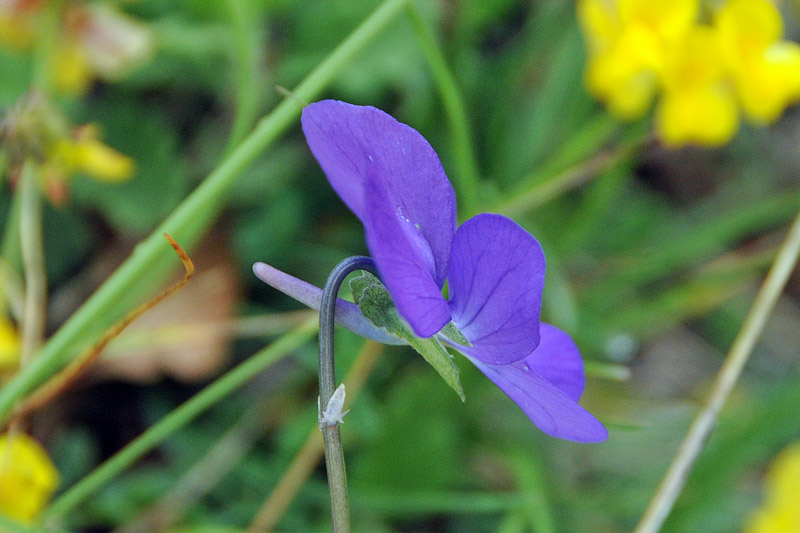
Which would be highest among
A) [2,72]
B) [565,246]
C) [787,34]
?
[787,34]

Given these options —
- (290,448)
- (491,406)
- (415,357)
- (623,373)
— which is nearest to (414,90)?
(415,357)

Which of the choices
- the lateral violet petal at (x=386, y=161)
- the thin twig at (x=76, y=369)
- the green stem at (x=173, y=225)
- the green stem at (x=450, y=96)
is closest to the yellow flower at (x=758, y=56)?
the green stem at (x=450, y=96)

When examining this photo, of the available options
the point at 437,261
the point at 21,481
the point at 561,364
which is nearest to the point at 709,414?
the point at 561,364

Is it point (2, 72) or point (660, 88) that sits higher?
point (2, 72)

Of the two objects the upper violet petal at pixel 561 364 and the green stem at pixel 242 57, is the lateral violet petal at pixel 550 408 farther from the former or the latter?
the green stem at pixel 242 57

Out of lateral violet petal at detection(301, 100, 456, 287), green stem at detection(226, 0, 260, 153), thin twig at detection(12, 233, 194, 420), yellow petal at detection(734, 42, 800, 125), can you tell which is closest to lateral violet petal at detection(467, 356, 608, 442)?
lateral violet petal at detection(301, 100, 456, 287)

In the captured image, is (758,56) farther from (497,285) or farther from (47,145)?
(47,145)

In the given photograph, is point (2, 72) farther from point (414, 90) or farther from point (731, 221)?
point (731, 221)
